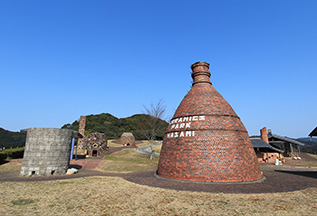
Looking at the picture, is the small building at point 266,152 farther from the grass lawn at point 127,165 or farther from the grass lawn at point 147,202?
the grass lawn at point 147,202

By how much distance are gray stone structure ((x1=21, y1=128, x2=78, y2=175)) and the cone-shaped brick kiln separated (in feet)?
28.8

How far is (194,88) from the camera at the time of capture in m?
13.2

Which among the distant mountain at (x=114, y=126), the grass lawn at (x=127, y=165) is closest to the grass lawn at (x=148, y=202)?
the grass lawn at (x=127, y=165)

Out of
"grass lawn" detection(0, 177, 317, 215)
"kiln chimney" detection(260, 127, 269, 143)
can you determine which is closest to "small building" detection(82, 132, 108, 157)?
"grass lawn" detection(0, 177, 317, 215)

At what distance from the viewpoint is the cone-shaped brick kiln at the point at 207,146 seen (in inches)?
383

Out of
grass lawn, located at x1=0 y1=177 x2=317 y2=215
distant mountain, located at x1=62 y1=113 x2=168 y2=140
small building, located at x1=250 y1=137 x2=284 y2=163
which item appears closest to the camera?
grass lawn, located at x1=0 y1=177 x2=317 y2=215

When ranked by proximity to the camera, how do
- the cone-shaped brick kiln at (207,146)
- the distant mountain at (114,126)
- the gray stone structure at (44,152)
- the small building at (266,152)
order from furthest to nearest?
the distant mountain at (114,126) → the small building at (266,152) → the gray stone structure at (44,152) → the cone-shaped brick kiln at (207,146)

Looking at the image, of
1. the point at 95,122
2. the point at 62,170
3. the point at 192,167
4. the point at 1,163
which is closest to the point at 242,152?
the point at 192,167

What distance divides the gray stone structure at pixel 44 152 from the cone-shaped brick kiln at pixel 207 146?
8791mm

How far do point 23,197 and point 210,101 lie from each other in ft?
37.8

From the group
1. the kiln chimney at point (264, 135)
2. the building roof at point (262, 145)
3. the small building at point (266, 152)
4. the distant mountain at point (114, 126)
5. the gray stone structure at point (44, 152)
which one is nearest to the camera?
the gray stone structure at point (44, 152)

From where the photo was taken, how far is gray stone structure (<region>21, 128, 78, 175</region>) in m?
13.2

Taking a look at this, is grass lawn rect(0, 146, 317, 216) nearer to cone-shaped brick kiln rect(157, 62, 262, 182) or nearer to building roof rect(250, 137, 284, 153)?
Result: cone-shaped brick kiln rect(157, 62, 262, 182)

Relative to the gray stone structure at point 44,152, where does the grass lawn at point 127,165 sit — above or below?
below
